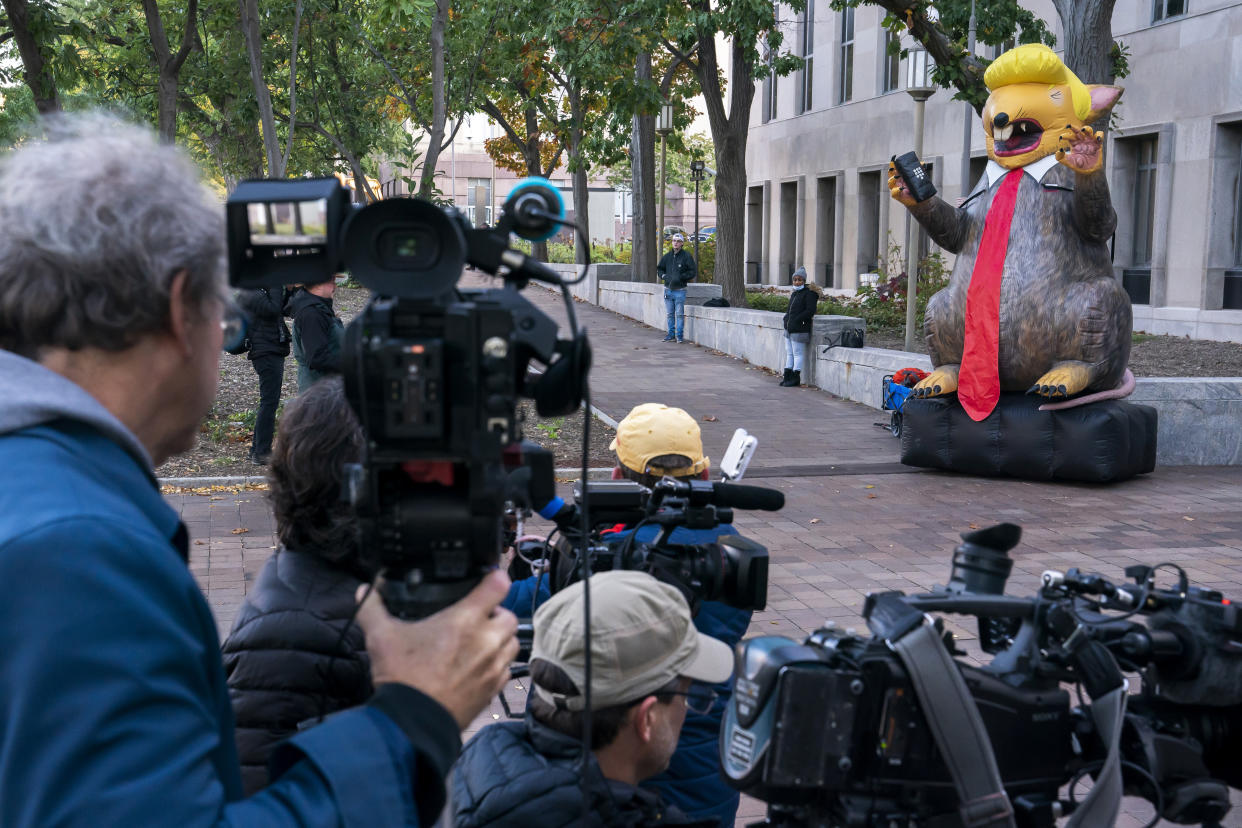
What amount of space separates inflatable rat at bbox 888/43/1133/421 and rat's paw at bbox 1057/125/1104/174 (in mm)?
13

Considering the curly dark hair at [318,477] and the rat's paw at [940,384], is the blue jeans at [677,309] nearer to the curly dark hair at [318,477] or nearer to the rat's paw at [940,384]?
the rat's paw at [940,384]

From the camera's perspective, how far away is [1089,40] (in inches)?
462

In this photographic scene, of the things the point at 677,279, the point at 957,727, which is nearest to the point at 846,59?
the point at 677,279

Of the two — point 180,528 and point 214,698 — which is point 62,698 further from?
point 180,528

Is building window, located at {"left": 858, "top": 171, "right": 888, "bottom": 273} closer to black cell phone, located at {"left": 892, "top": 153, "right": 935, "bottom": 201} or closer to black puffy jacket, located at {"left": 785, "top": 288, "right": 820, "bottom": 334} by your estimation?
black puffy jacket, located at {"left": 785, "top": 288, "right": 820, "bottom": 334}

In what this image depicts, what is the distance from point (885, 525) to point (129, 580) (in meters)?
7.63

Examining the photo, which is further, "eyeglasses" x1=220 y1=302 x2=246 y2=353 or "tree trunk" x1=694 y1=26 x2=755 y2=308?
"tree trunk" x1=694 y1=26 x2=755 y2=308

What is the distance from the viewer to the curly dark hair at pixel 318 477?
250 cm

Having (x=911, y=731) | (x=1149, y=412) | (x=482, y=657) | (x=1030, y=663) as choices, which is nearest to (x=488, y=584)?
(x=482, y=657)

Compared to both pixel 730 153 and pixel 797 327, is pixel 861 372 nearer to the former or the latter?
pixel 797 327

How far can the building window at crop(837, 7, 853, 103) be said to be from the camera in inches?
1314

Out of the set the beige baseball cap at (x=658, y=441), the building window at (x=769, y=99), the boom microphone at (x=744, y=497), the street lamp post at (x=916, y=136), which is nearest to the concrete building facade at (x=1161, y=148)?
the street lamp post at (x=916, y=136)

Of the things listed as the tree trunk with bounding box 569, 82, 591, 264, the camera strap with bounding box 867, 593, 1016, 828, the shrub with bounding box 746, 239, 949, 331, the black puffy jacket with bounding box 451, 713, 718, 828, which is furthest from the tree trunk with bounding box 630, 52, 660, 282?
the camera strap with bounding box 867, 593, 1016, 828

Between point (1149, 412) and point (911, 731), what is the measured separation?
30.2 feet
